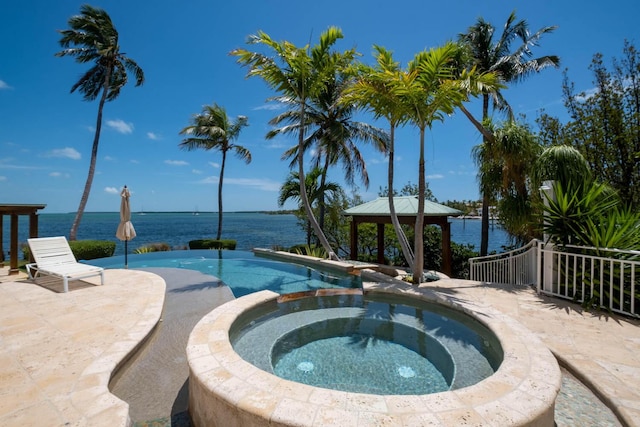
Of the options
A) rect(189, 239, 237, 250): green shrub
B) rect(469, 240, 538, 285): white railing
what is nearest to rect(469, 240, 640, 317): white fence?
rect(469, 240, 538, 285): white railing

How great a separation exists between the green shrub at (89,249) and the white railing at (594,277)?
1648 centimetres

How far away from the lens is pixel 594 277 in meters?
5.46

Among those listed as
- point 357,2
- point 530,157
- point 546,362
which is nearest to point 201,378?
point 546,362

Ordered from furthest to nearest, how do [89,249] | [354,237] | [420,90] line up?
[354,237] → [89,249] → [420,90]

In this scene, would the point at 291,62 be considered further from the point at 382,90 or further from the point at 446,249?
the point at 446,249

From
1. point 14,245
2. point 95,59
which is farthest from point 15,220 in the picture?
point 95,59

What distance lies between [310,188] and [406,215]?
523cm

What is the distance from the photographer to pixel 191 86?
1669 cm

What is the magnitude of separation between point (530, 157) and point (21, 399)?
38.3 feet

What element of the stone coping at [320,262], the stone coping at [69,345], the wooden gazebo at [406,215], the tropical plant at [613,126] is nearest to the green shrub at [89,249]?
the stone coping at [69,345]

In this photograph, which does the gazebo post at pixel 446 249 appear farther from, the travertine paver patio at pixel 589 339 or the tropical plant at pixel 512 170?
the travertine paver patio at pixel 589 339

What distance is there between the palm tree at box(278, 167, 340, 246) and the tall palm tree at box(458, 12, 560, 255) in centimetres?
718

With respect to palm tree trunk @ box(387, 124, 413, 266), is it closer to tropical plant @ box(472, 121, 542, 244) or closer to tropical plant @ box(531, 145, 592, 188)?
tropical plant @ box(472, 121, 542, 244)

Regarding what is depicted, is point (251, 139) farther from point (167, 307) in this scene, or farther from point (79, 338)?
point (79, 338)
